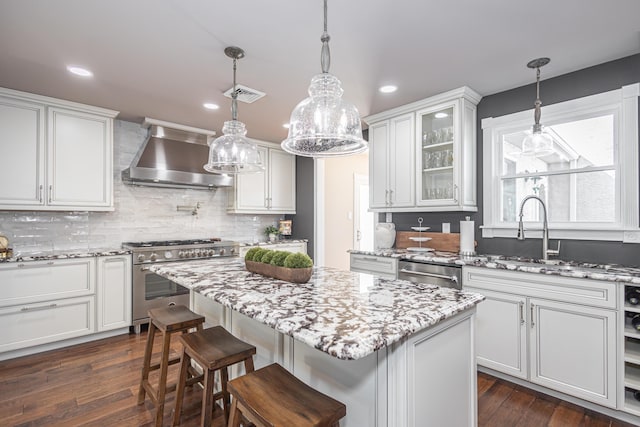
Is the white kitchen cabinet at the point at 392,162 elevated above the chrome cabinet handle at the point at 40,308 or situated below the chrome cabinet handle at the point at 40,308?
above

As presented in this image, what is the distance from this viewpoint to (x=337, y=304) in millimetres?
1314

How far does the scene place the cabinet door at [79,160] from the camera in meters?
Answer: 3.15

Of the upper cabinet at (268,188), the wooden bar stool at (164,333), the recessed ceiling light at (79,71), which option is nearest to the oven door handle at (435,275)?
the wooden bar stool at (164,333)

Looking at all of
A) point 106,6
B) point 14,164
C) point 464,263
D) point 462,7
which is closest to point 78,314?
point 14,164

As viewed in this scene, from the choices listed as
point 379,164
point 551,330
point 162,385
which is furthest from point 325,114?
point 379,164

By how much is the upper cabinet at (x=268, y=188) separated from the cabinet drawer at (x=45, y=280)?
193 cm

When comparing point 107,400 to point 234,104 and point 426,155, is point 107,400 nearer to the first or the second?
point 234,104

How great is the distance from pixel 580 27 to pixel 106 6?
2.82 meters

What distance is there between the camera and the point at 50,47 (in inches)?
87.0

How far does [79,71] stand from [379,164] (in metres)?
2.87

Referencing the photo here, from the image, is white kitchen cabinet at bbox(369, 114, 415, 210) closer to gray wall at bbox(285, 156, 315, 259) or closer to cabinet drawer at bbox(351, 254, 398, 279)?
cabinet drawer at bbox(351, 254, 398, 279)

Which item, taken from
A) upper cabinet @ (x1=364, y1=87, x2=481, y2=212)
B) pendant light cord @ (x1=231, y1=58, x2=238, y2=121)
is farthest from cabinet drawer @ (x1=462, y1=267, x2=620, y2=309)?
pendant light cord @ (x1=231, y1=58, x2=238, y2=121)

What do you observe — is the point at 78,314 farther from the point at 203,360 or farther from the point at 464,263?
the point at 464,263

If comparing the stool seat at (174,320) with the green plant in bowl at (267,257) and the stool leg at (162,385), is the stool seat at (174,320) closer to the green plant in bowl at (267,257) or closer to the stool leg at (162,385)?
the stool leg at (162,385)
